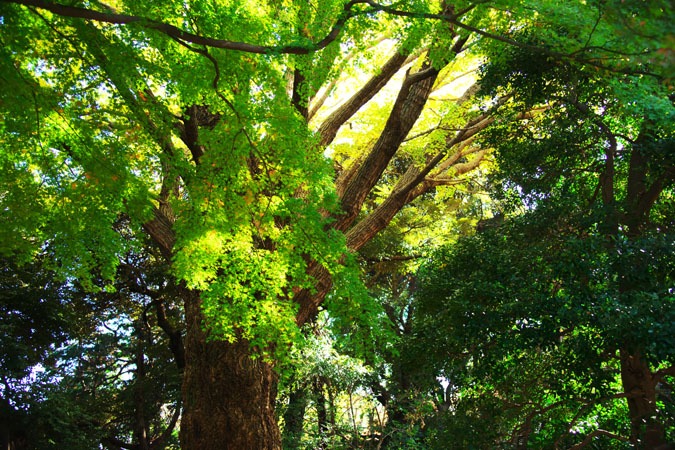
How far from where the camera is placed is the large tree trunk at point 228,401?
4.74m

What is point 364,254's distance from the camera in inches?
403

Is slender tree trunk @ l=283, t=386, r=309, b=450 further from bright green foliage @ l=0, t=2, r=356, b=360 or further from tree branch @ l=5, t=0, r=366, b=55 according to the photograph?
tree branch @ l=5, t=0, r=366, b=55

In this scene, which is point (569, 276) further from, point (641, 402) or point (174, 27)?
point (174, 27)

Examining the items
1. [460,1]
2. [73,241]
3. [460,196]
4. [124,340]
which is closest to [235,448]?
[73,241]

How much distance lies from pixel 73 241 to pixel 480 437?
4.66m

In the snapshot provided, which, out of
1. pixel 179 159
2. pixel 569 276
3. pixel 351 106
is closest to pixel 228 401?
pixel 179 159

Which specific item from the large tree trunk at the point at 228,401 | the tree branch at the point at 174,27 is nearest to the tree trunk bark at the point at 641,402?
the large tree trunk at the point at 228,401

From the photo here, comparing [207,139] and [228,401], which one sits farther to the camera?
[228,401]

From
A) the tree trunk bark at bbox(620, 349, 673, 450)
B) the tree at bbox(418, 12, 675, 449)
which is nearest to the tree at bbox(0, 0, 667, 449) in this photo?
the tree at bbox(418, 12, 675, 449)

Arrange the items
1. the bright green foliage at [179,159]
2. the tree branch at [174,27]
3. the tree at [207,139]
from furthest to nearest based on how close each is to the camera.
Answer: the bright green foliage at [179,159], the tree at [207,139], the tree branch at [174,27]

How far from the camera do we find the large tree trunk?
15.5 ft

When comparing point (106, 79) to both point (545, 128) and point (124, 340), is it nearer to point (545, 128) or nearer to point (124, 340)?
point (545, 128)

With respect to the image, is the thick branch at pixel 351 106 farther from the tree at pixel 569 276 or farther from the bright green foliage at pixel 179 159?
the bright green foliage at pixel 179 159

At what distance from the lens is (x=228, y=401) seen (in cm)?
482
